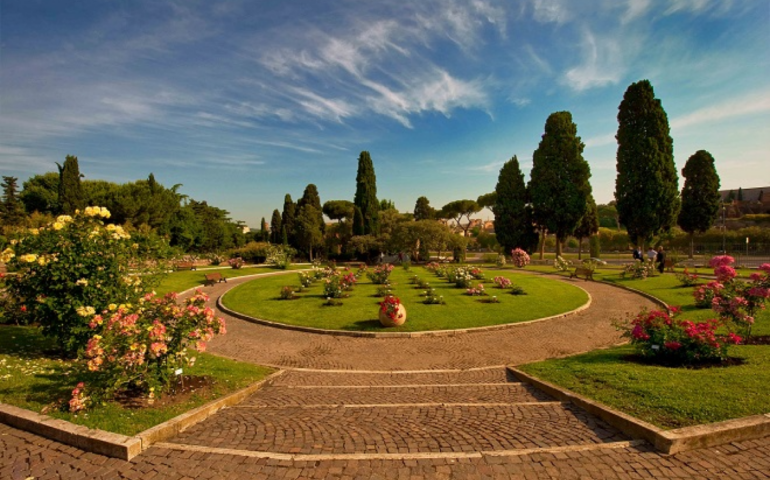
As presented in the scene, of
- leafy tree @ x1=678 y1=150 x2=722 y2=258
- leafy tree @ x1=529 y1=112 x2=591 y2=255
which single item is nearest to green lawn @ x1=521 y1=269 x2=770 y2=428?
leafy tree @ x1=529 y1=112 x2=591 y2=255

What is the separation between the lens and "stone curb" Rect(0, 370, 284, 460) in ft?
14.4

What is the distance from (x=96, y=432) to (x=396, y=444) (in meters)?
3.61

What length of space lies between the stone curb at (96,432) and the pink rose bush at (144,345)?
0.38m

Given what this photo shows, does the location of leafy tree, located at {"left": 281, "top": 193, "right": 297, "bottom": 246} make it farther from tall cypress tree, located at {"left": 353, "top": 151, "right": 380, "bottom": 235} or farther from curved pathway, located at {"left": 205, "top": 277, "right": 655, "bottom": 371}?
curved pathway, located at {"left": 205, "top": 277, "right": 655, "bottom": 371}

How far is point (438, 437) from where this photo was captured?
4.70 meters

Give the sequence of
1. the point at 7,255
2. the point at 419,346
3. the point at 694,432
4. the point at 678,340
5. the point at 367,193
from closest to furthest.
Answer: the point at 694,432, the point at 678,340, the point at 7,255, the point at 419,346, the point at 367,193

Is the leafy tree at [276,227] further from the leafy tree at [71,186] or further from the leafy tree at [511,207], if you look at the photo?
the leafy tree at [511,207]

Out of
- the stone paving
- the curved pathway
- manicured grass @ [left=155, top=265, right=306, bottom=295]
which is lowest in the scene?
the curved pathway

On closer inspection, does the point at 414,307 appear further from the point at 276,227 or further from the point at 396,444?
the point at 276,227

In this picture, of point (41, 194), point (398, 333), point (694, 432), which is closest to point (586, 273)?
point (398, 333)

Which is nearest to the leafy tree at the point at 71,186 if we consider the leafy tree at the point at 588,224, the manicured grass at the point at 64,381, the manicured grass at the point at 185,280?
the manicured grass at the point at 185,280

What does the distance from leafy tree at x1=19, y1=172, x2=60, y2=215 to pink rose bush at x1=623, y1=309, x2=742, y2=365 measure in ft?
188

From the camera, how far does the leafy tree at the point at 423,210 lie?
237ft

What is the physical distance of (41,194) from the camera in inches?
1829
